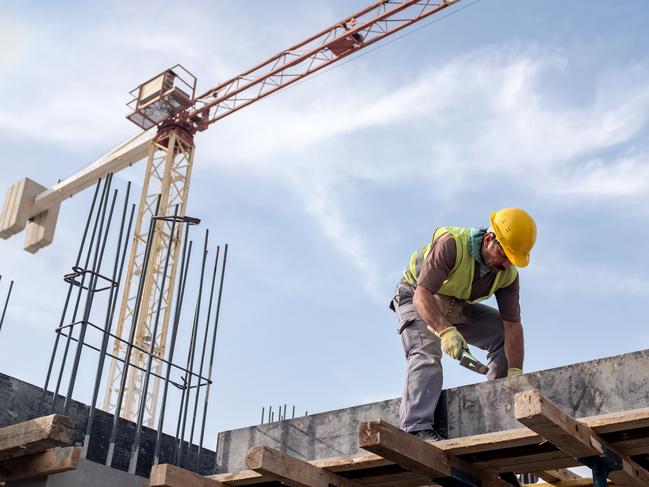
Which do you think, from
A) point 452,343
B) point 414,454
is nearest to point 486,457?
point 414,454

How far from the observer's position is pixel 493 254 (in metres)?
6.02

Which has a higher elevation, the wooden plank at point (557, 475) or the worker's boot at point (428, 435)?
the worker's boot at point (428, 435)

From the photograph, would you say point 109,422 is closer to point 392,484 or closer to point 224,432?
point 224,432

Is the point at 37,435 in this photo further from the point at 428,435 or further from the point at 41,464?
the point at 428,435

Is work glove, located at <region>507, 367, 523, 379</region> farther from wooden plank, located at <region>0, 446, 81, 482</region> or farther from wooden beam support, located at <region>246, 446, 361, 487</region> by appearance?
wooden plank, located at <region>0, 446, 81, 482</region>

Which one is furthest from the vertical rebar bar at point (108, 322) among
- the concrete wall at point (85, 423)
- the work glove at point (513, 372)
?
the work glove at point (513, 372)

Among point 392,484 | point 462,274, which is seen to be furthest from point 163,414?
point 462,274

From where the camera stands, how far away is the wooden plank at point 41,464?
565 centimetres

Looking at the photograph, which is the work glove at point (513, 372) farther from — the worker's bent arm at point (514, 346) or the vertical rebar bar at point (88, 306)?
the vertical rebar bar at point (88, 306)

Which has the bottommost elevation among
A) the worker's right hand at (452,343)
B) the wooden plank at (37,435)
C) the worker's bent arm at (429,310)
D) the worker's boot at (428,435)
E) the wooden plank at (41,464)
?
the wooden plank at (41,464)

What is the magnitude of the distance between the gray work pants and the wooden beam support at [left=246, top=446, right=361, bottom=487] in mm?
563

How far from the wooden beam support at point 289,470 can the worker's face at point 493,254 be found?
1685 mm

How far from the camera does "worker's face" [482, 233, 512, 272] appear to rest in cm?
602

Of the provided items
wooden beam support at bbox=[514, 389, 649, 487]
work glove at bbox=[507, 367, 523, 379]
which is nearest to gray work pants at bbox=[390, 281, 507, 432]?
work glove at bbox=[507, 367, 523, 379]
